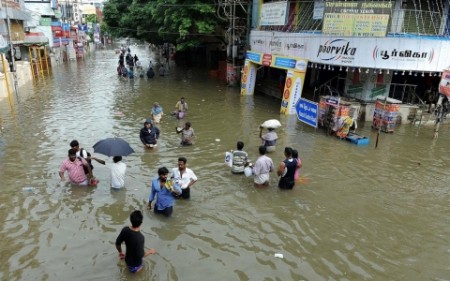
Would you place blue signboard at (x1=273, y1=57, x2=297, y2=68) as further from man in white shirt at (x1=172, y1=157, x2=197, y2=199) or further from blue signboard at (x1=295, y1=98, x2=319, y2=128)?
man in white shirt at (x1=172, y1=157, x2=197, y2=199)

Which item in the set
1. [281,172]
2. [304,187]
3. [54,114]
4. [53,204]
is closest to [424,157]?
[304,187]

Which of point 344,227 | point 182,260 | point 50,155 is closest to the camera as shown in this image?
point 182,260

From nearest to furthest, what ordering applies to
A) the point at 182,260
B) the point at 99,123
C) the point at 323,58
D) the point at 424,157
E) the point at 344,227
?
the point at 182,260 < the point at 344,227 < the point at 424,157 < the point at 99,123 < the point at 323,58

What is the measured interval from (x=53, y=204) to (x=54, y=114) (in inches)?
403

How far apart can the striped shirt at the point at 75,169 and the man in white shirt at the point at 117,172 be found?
76cm

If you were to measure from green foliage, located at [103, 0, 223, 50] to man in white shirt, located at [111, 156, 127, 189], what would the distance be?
60.7 ft

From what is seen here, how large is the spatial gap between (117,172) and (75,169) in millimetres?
1027

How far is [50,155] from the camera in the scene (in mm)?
Answer: 12156

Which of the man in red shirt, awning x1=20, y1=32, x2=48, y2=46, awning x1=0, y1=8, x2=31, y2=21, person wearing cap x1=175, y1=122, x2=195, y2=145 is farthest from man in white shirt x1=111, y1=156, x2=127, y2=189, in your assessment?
awning x1=20, y1=32, x2=48, y2=46

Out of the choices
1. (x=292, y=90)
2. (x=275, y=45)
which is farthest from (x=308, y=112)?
(x=275, y=45)

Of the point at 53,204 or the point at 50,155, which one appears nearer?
the point at 53,204

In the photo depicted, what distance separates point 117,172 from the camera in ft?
30.2

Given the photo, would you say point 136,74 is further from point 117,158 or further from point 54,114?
point 117,158

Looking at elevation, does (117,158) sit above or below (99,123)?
above
